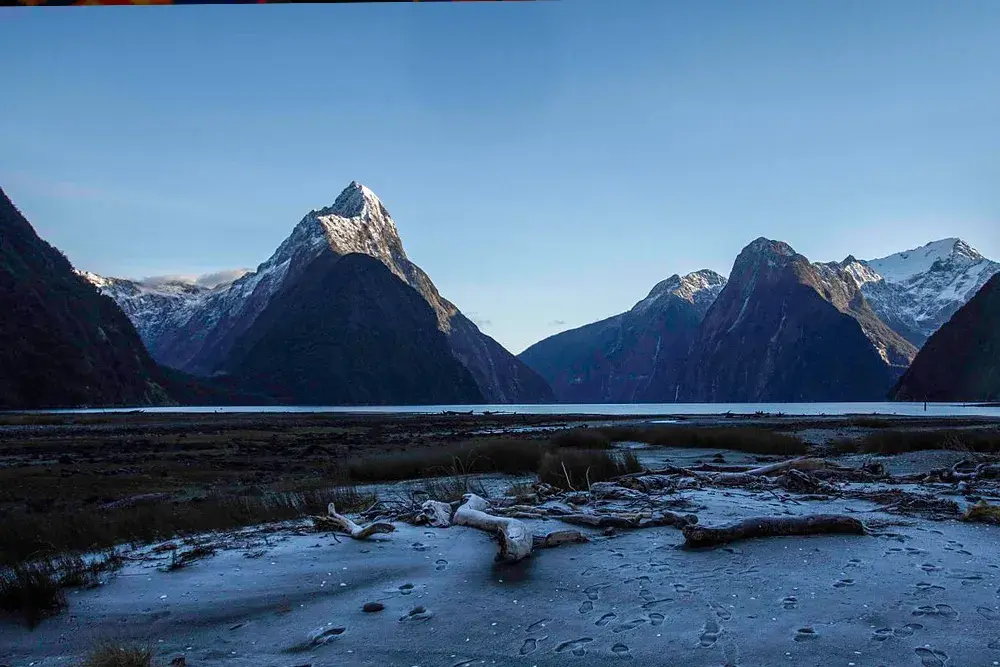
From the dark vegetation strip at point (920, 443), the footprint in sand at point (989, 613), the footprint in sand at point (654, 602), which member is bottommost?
the dark vegetation strip at point (920, 443)

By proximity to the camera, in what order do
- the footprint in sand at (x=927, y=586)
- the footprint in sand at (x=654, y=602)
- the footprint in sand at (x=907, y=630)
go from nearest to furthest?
the footprint in sand at (x=907, y=630), the footprint in sand at (x=654, y=602), the footprint in sand at (x=927, y=586)

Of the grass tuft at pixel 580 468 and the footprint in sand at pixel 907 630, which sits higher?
the grass tuft at pixel 580 468

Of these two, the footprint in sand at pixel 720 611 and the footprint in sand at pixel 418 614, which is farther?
the footprint in sand at pixel 418 614

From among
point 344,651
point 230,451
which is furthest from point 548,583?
point 230,451

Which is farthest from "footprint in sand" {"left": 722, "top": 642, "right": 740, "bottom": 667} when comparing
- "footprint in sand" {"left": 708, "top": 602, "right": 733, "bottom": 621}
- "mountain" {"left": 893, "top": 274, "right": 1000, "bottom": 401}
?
"mountain" {"left": 893, "top": 274, "right": 1000, "bottom": 401}

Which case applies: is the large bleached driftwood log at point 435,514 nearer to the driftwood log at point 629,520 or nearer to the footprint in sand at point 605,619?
the driftwood log at point 629,520

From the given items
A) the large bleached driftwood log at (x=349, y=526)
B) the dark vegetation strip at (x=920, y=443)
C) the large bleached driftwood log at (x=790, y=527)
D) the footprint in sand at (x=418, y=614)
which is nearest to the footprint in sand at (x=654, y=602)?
the footprint in sand at (x=418, y=614)
